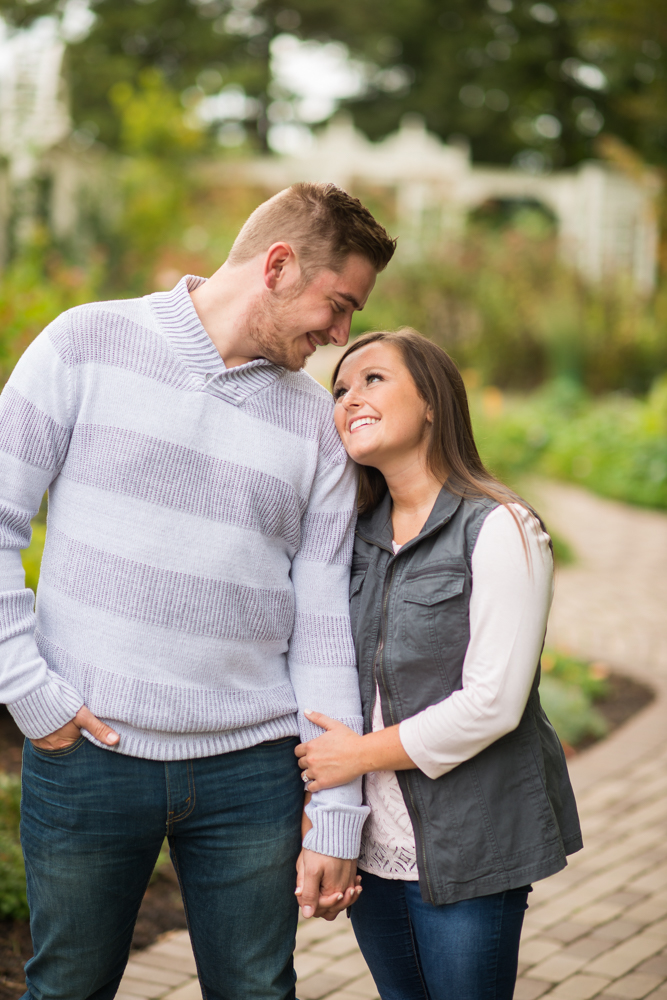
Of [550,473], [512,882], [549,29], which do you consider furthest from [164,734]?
[549,29]

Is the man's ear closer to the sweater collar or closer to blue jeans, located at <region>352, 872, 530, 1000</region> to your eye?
the sweater collar

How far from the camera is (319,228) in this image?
66.8 inches

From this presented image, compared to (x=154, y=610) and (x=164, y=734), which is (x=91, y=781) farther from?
(x=154, y=610)

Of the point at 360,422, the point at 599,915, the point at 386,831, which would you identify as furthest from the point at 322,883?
the point at 599,915

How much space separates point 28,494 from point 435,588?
694 millimetres

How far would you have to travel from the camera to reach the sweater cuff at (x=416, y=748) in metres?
1.64

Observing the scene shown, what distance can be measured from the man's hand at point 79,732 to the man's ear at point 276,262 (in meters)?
0.78

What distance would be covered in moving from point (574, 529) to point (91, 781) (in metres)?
7.50

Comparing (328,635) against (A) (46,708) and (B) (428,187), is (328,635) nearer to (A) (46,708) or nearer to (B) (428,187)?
(A) (46,708)

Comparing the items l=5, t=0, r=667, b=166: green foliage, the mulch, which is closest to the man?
the mulch

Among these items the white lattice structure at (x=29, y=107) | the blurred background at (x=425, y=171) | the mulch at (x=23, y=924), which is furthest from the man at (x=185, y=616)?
the white lattice structure at (x=29, y=107)

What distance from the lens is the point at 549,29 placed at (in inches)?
969

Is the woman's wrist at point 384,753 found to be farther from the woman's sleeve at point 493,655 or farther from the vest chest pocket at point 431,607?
the vest chest pocket at point 431,607

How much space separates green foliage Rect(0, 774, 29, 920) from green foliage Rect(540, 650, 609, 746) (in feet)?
7.81
